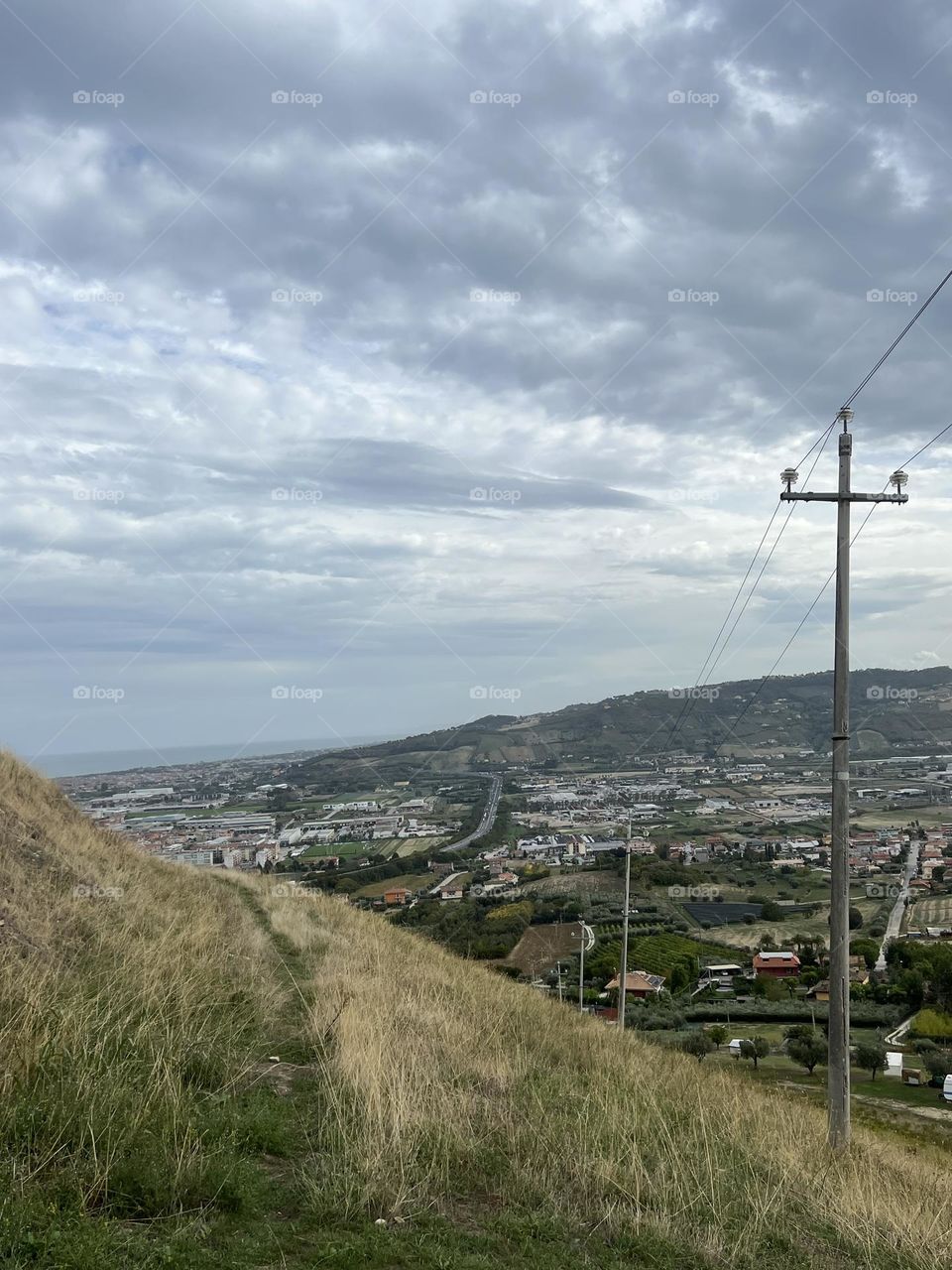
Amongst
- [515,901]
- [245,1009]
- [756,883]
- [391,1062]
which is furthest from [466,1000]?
[756,883]

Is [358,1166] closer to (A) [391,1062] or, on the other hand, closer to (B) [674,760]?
(A) [391,1062]

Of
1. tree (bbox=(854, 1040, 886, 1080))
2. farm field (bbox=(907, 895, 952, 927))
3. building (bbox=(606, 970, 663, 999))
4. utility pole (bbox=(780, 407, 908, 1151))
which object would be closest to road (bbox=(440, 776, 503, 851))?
building (bbox=(606, 970, 663, 999))

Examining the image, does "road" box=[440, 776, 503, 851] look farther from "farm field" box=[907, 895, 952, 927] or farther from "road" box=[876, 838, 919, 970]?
"farm field" box=[907, 895, 952, 927]

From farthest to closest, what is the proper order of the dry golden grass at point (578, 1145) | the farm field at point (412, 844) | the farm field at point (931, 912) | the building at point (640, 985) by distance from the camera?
1. the farm field at point (412, 844)
2. the farm field at point (931, 912)
3. the building at point (640, 985)
4. the dry golden grass at point (578, 1145)

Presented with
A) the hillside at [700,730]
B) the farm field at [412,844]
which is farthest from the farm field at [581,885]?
the hillside at [700,730]

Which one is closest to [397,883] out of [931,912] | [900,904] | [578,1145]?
[900,904]

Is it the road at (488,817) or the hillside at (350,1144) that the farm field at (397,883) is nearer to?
the road at (488,817)
